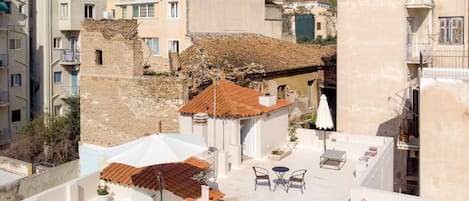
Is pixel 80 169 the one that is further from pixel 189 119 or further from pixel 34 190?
pixel 189 119

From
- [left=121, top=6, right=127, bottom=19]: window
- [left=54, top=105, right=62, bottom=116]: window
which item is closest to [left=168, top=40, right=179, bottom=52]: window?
[left=121, top=6, right=127, bottom=19]: window

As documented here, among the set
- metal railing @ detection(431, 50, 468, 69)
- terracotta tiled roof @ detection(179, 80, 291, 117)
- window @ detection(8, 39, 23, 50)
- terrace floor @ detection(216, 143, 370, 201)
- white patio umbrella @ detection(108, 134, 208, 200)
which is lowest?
terrace floor @ detection(216, 143, 370, 201)

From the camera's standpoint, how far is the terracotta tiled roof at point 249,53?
97.0 ft

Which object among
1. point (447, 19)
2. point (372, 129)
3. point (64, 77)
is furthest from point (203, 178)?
point (64, 77)

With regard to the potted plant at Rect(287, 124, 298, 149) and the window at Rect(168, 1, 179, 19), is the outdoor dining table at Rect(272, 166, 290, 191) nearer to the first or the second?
the potted plant at Rect(287, 124, 298, 149)

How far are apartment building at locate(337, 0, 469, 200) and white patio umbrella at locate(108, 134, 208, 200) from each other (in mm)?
12040

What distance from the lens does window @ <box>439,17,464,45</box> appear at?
2308 cm

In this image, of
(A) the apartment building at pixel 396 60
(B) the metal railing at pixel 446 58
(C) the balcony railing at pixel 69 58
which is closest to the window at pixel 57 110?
(C) the balcony railing at pixel 69 58

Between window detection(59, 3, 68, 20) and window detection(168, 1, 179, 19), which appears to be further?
window detection(59, 3, 68, 20)

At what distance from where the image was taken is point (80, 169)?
23.8 metres

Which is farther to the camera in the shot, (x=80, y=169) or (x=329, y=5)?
(x=329, y=5)

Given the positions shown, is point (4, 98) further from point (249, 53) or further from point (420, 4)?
point (420, 4)

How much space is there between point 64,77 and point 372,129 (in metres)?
30.8

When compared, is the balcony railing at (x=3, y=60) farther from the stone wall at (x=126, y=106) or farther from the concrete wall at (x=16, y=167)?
the concrete wall at (x=16, y=167)
